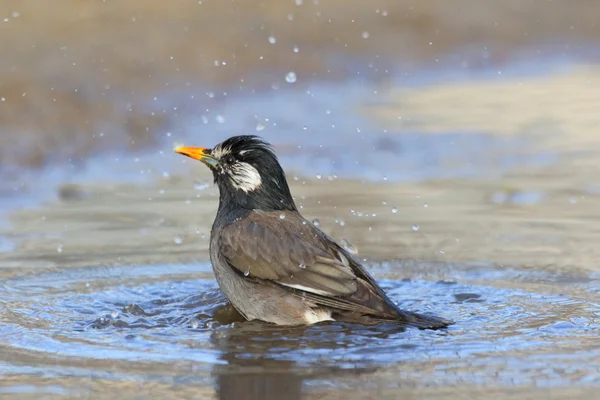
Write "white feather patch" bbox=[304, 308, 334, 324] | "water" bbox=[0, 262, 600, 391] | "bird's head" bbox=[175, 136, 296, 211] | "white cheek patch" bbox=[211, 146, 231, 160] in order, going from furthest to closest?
"white cheek patch" bbox=[211, 146, 231, 160] < "bird's head" bbox=[175, 136, 296, 211] < "white feather patch" bbox=[304, 308, 334, 324] < "water" bbox=[0, 262, 600, 391]

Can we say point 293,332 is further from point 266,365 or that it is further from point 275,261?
point 266,365

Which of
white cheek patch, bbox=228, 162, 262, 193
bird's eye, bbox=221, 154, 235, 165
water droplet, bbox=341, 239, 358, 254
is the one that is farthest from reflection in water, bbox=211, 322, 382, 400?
water droplet, bbox=341, 239, 358, 254

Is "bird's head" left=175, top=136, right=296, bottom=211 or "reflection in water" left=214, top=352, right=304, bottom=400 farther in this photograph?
→ "bird's head" left=175, top=136, right=296, bottom=211

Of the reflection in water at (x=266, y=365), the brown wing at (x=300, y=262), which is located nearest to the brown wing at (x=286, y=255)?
the brown wing at (x=300, y=262)

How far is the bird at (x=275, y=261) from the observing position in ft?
23.8

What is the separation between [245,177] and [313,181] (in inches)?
136

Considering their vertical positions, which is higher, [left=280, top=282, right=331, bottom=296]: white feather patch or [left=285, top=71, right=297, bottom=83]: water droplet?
[left=285, top=71, right=297, bottom=83]: water droplet

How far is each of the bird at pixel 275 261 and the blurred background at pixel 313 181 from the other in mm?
251

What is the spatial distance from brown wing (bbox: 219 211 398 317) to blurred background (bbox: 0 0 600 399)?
12.2 inches

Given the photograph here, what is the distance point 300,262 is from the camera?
24.4ft

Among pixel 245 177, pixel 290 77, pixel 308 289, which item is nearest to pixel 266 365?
pixel 308 289

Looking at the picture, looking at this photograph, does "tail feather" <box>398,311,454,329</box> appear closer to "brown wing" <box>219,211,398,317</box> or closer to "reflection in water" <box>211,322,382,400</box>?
"brown wing" <box>219,211,398,317</box>

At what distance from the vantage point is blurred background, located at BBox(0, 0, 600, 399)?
6414mm

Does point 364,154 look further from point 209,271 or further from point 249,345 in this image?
point 249,345
